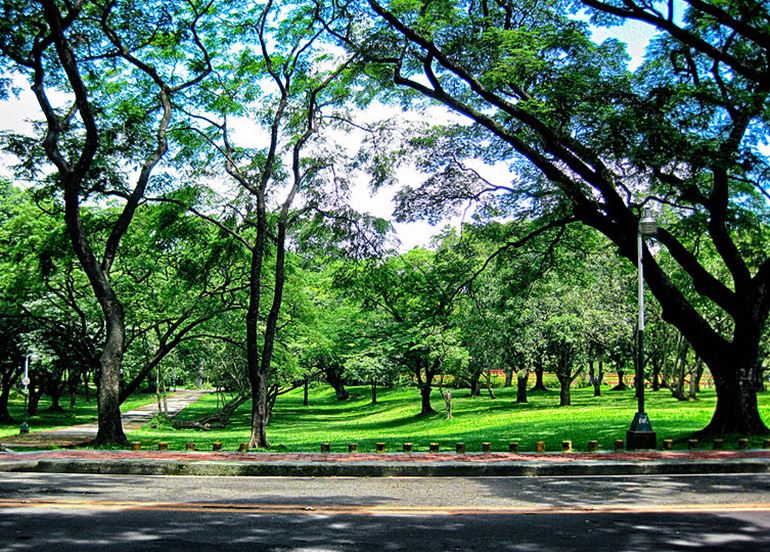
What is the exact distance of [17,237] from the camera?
77.3ft

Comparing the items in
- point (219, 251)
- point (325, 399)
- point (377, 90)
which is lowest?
point (325, 399)

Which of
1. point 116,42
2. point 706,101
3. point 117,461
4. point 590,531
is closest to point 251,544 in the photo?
point 590,531

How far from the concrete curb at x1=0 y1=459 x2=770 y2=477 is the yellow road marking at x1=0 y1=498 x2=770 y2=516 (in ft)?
8.63

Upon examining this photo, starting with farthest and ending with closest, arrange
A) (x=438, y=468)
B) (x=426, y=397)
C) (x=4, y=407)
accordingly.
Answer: (x=4, y=407), (x=426, y=397), (x=438, y=468)

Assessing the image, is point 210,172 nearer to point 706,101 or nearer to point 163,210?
point 163,210

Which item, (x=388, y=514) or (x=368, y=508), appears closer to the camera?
(x=388, y=514)

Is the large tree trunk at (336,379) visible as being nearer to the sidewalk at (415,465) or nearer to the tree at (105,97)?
the tree at (105,97)

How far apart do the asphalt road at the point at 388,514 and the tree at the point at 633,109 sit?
5.88 metres

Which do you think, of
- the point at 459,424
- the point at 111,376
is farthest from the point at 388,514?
the point at 459,424

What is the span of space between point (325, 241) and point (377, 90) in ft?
13.8

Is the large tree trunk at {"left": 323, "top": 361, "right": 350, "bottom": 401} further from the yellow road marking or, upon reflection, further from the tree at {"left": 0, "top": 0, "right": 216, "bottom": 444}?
the yellow road marking

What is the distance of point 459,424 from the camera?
3078 centimetres

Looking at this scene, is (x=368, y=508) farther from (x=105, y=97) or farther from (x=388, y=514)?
(x=105, y=97)

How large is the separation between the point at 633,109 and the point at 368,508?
10.1 m
